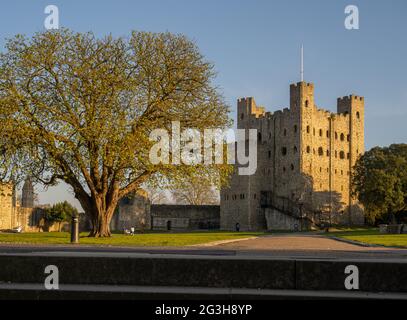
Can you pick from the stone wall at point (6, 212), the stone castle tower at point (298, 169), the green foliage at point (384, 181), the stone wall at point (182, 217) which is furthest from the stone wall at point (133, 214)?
the green foliage at point (384, 181)

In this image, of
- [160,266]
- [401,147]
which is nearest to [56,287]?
[160,266]

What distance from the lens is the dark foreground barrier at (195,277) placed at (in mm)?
8539

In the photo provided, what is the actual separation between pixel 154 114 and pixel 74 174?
19.2ft

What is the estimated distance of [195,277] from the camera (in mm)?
8891

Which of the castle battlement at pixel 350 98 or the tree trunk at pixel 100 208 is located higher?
the castle battlement at pixel 350 98

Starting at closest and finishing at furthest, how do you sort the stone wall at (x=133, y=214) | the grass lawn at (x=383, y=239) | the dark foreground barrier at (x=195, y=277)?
the dark foreground barrier at (x=195, y=277), the grass lawn at (x=383, y=239), the stone wall at (x=133, y=214)

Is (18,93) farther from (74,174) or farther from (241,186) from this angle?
(241,186)

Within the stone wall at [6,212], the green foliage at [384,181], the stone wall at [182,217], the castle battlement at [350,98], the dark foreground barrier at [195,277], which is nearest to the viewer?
the dark foreground barrier at [195,277]

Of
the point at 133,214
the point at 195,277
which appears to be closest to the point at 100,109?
the point at 195,277

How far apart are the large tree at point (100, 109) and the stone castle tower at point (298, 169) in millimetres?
46981

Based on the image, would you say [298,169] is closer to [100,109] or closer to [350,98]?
[350,98]

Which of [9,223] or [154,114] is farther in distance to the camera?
[9,223]

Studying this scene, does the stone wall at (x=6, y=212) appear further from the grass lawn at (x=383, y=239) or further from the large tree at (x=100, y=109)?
the grass lawn at (x=383, y=239)
